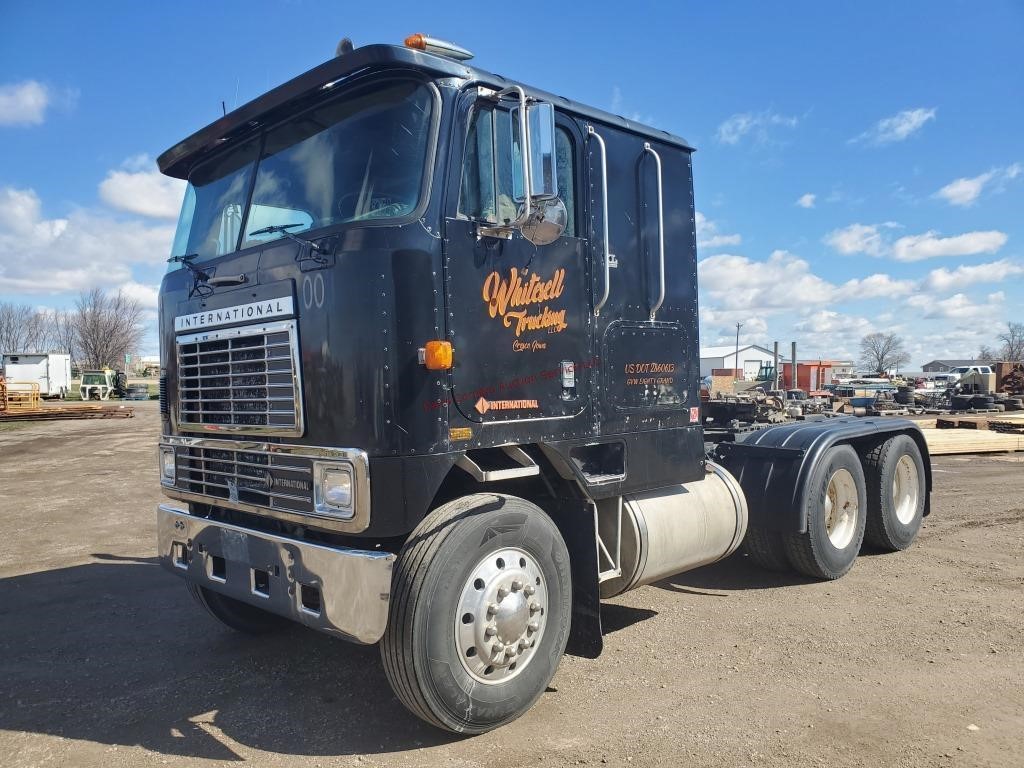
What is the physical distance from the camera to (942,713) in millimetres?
3717

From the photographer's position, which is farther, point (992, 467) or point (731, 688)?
point (992, 467)

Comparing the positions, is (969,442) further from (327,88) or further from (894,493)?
(327,88)

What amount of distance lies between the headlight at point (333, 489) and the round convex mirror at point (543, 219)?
4.44 ft

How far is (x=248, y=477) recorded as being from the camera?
3.92 meters

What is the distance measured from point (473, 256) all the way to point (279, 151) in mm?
1339

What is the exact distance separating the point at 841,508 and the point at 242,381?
4.96m

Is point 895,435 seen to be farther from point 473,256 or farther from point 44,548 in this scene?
point 44,548

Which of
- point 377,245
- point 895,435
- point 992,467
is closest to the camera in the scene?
point 377,245

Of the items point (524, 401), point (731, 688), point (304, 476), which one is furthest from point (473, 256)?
point (731, 688)

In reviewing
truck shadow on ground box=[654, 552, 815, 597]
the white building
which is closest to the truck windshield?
truck shadow on ground box=[654, 552, 815, 597]

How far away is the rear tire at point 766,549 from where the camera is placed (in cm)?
597

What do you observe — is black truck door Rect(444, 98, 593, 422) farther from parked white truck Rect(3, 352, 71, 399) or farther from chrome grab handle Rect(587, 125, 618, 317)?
parked white truck Rect(3, 352, 71, 399)

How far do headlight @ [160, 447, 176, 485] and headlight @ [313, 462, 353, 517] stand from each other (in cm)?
150

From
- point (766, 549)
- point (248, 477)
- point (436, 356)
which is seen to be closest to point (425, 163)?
point (436, 356)
